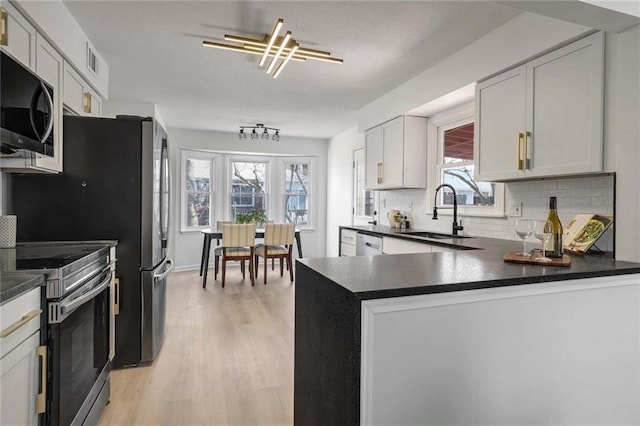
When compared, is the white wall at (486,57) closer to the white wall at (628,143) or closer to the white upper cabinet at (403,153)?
the white upper cabinet at (403,153)

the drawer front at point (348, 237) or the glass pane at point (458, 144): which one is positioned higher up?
the glass pane at point (458, 144)

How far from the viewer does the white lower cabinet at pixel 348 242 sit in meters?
4.35

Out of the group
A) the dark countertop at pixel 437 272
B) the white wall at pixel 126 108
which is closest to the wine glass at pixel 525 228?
the dark countertop at pixel 437 272

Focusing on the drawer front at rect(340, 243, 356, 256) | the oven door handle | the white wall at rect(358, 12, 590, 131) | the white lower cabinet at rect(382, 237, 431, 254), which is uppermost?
the white wall at rect(358, 12, 590, 131)

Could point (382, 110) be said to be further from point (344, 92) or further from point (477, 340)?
point (477, 340)

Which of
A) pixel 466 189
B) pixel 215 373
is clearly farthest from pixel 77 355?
pixel 466 189

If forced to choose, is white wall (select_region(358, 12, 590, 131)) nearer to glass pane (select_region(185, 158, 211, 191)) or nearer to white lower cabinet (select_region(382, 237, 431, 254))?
white lower cabinet (select_region(382, 237, 431, 254))

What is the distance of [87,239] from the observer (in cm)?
240

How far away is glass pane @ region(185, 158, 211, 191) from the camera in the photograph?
6.46 meters

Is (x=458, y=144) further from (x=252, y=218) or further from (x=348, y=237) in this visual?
(x=252, y=218)

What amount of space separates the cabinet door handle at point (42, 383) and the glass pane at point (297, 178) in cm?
597

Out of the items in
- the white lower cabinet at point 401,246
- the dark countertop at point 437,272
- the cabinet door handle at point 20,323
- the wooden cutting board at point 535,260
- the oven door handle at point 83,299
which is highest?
the wooden cutting board at point 535,260

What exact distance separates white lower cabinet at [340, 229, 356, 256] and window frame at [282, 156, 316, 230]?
2.61 m

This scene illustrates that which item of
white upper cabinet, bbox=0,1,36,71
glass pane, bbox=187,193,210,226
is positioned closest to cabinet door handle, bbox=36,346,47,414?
white upper cabinet, bbox=0,1,36,71
